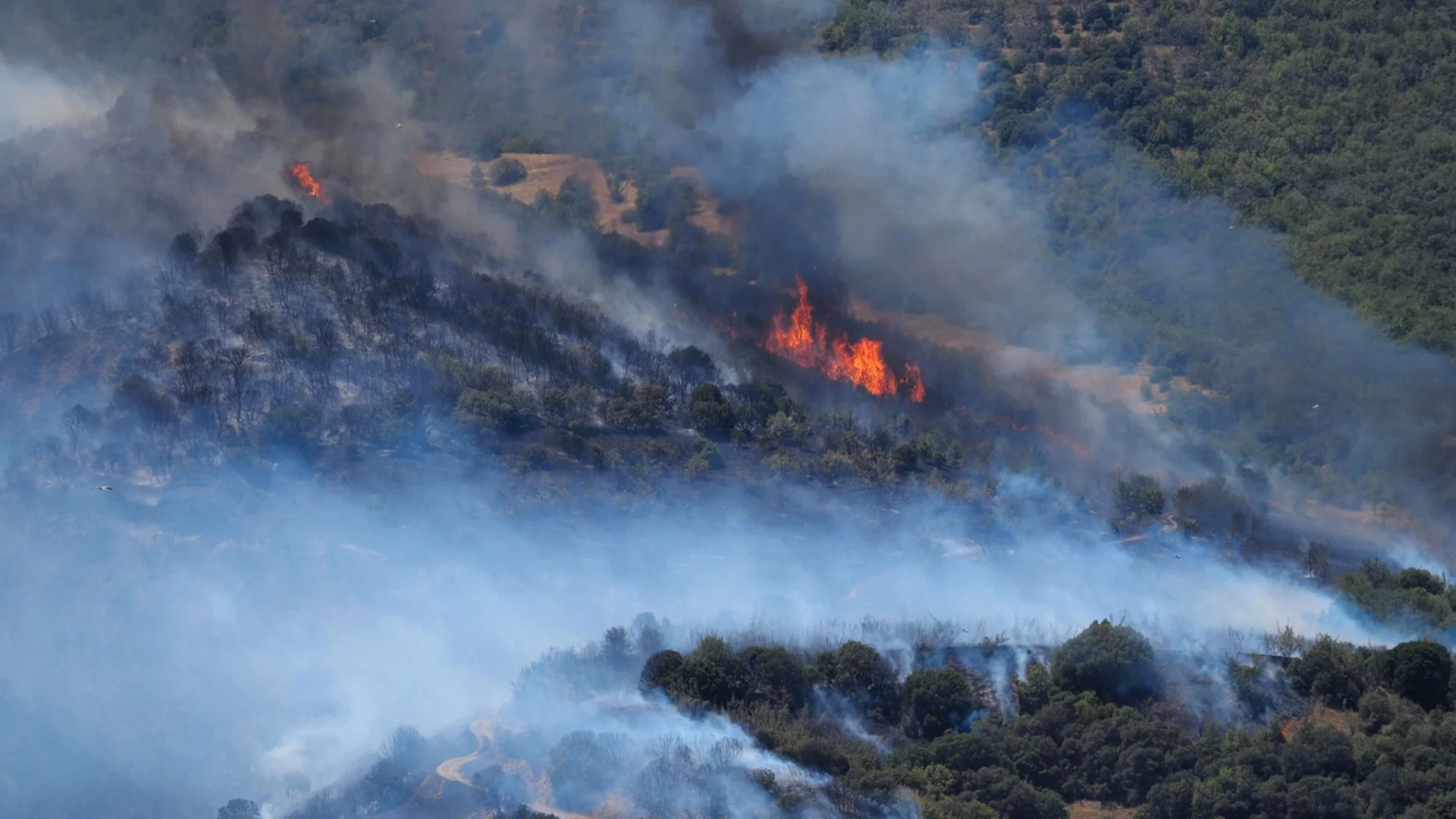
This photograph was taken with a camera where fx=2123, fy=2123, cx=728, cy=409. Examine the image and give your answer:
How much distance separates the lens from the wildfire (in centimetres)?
8612

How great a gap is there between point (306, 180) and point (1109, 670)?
172 ft

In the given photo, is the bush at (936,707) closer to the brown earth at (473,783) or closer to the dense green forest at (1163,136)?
the brown earth at (473,783)

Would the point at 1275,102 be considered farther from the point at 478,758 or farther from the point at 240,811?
the point at 240,811

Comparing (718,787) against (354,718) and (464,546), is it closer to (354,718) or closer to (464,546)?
(354,718)

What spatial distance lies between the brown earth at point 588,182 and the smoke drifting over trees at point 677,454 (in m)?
0.39

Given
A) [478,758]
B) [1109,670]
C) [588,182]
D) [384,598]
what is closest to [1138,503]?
[1109,670]

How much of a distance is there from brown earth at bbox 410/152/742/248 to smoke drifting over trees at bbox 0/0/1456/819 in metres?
0.39

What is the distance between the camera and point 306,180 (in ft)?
337

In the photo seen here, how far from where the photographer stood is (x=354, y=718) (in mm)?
66250

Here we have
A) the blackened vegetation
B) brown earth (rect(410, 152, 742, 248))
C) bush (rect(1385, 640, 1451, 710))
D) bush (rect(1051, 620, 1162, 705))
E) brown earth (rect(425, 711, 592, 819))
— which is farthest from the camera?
brown earth (rect(410, 152, 742, 248))

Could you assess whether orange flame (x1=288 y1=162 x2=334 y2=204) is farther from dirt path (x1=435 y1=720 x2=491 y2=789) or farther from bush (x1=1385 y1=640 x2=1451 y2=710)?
bush (x1=1385 y1=640 x2=1451 y2=710)

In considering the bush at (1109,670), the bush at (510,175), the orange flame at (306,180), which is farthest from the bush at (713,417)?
the bush at (510,175)

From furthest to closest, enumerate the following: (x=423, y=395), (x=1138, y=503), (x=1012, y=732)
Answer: (x=423, y=395), (x=1138, y=503), (x=1012, y=732)

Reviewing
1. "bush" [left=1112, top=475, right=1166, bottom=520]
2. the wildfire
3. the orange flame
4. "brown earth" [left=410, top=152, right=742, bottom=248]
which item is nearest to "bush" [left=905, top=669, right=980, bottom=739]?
"bush" [left=1112, top=475, right=1166, bottom=520]
